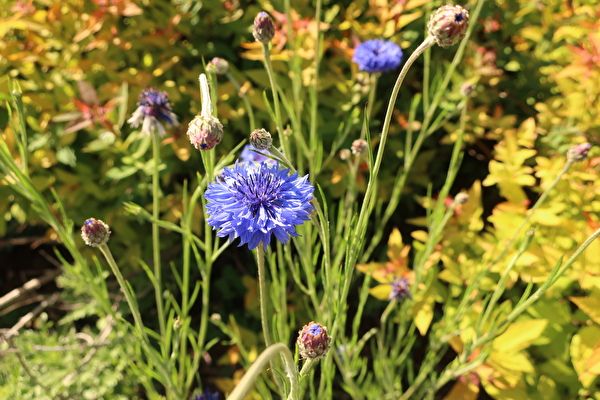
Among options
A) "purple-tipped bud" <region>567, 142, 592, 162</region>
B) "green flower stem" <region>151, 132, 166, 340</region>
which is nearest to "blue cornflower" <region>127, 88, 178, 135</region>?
"green flower stem" <region>151, 132, 166, 340</region>

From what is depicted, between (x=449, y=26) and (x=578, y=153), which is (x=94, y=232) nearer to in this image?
(x=449, y=26)

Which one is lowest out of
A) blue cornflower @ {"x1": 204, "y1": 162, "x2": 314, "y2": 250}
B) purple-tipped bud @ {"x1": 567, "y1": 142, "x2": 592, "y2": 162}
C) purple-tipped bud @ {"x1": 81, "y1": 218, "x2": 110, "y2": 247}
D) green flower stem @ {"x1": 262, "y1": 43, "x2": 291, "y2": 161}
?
purple-tipped bud @ {"x1": 567, "y1": 142, "x2": 592, "y2": 162}

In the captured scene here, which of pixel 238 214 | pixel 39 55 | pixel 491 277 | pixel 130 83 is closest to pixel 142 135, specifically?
pixel 130 83

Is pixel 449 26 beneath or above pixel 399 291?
above

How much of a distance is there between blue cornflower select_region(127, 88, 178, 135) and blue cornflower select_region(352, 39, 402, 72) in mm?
360

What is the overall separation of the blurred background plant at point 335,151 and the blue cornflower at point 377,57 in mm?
63

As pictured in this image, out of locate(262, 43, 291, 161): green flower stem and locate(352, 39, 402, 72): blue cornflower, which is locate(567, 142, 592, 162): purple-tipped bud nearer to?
locate(352, 39, 402, 72): blue cornflower

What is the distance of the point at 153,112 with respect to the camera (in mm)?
922

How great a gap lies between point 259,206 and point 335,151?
568 mm

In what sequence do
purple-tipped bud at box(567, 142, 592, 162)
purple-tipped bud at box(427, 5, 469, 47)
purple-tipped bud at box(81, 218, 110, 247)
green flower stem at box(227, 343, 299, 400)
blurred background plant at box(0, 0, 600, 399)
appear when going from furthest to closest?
blurred background plant at box(0, 0, 600, 399)
purple-tipped bud at box(567, 142, 592, 162)
purple-tipped bud at box(81, 218, 110, 247)
purple-tipped bud at box(427, 5, 469, 47)
green flower stem at box(227, 343, 299, 400)

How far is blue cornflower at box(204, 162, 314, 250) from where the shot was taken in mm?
618

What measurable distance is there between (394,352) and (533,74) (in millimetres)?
769

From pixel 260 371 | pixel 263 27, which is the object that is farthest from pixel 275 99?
pixel 260 371

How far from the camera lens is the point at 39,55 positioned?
1.21 m
